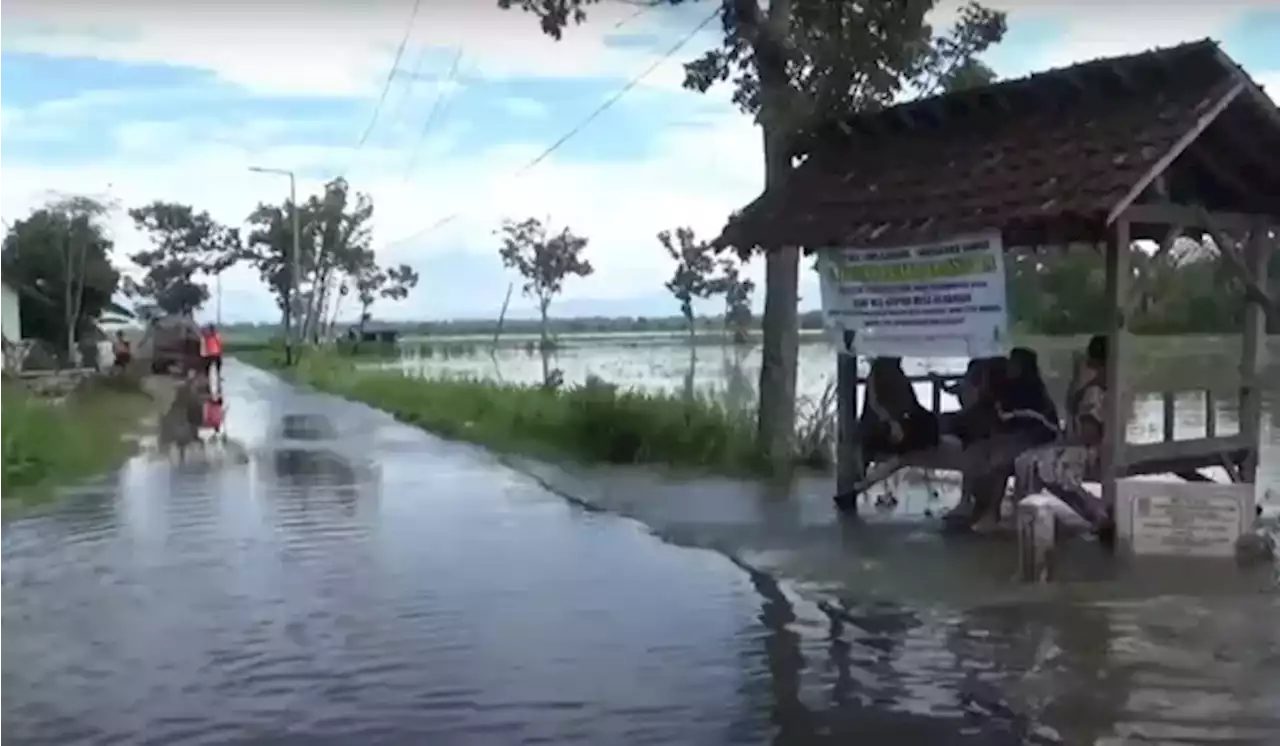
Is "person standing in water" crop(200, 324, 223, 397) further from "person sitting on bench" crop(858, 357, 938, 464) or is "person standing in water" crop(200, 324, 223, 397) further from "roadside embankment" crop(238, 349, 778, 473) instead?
"person sitting on bench" crop(858, 357, 938, 464)

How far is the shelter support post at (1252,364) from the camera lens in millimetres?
12070

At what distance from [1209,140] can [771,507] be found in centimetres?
514

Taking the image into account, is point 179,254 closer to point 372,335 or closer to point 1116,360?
point 372,335

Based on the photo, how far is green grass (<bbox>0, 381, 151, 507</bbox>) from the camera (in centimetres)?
1658

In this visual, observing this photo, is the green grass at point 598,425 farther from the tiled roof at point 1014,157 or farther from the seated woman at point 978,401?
the tiled roof at point 1014,157

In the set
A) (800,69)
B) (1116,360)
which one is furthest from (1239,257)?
(800,69)

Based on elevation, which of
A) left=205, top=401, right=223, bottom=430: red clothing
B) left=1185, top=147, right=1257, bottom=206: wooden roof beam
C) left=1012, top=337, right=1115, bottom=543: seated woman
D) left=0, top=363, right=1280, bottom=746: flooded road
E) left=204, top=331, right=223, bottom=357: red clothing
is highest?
left=1185, top=147, right=1257, bottom=206: wooden roof beam

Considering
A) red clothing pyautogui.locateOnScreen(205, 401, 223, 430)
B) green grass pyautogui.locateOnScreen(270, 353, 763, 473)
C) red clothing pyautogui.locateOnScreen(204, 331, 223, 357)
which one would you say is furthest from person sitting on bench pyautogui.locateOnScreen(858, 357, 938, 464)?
red clothing pyautogui.locateOnScreen(204, 331, 223, 357)

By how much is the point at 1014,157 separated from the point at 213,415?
67.3 ft

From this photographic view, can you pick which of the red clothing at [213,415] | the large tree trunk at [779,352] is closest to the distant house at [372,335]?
the red clothing at [213,415]

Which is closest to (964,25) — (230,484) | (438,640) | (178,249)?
(230,484)

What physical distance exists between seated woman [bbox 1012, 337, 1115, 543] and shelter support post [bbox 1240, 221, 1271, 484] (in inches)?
64.0

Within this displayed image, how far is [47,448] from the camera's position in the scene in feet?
60.0

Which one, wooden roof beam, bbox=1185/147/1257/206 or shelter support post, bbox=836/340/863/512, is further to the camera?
shelter support post, bbox=836/340/863/512
